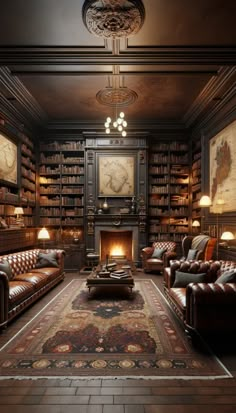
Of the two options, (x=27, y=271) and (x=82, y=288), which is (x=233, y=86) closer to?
(x=82, y=288)

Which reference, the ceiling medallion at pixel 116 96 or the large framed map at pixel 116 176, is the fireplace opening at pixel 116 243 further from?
the ceiling medallion at pixel 116 96

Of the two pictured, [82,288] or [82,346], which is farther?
[82,288]

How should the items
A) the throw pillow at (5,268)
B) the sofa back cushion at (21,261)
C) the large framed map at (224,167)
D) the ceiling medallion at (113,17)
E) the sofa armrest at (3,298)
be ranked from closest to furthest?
the ceiling medallion at (113,17) → the sofa armrest at (3,298) → the throw pillow at (5,268) → the sofa back cushion at (21,261) → the large framed map at (224,167)

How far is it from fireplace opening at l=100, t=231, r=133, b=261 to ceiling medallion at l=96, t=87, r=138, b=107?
374cm

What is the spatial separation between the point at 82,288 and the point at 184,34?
4773mm

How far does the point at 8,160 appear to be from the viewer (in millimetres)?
6168

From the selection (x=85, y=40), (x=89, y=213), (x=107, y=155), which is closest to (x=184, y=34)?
(x=85, y=40)

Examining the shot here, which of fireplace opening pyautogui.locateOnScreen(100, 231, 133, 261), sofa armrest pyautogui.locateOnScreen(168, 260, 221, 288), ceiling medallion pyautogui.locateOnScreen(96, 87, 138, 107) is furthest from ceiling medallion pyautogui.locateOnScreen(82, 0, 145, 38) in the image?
fireplace opening pyautogui.locateOnScreen(100, 231, 133, 261)

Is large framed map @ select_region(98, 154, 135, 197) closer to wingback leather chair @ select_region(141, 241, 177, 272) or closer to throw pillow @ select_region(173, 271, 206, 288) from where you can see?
wingback leather chair @ select_region(141, 241, 177, 272)

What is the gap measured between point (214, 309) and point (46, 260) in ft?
12.6

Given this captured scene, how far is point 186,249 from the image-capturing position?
628cm

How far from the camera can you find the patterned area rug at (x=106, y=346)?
2498 millimetres

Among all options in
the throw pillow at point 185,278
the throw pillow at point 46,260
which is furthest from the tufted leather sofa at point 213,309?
the throw pillow at point 46,260

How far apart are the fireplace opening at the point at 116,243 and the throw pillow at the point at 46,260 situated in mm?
2567
